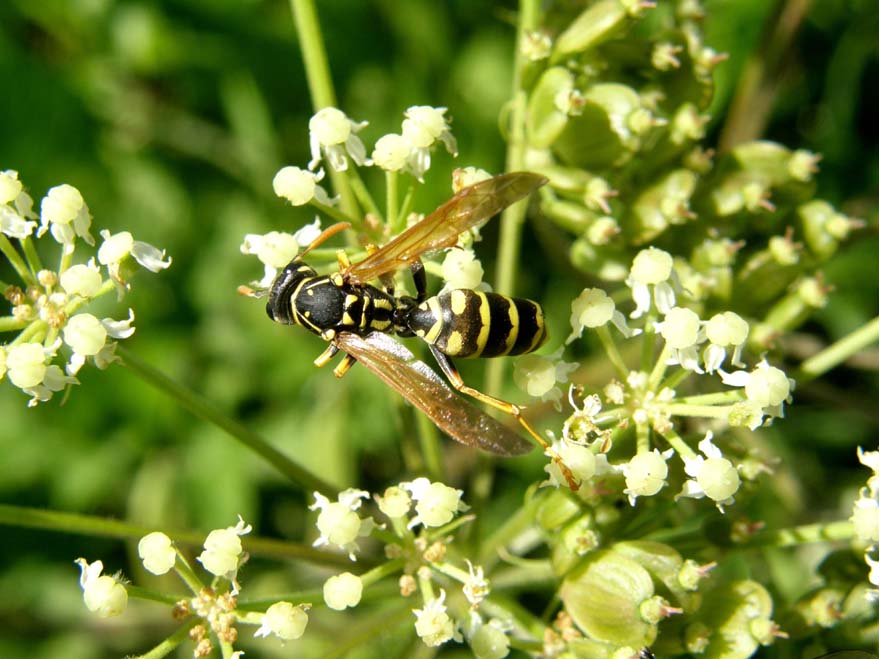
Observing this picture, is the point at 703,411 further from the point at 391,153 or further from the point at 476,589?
the point at 391,153

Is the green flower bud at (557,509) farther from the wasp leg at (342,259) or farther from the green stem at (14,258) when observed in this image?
the green stem at (14,258)

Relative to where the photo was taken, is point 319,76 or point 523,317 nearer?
point 523,317

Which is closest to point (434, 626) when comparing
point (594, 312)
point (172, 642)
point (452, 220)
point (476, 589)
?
point (476, 589)

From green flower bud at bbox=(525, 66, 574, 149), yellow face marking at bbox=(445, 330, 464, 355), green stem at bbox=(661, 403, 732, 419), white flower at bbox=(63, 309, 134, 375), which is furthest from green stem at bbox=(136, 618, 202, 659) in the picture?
green flower bud at bbox=(525, 66, 574, 149)

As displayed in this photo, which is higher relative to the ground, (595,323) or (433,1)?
(433,1)

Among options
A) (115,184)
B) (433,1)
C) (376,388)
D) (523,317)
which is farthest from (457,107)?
(523,317)

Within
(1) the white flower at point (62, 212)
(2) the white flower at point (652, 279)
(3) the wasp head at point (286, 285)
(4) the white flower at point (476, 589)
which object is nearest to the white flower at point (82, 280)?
(1) the white flower at point (62, 212)

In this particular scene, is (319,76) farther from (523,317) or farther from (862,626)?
(862,626)
